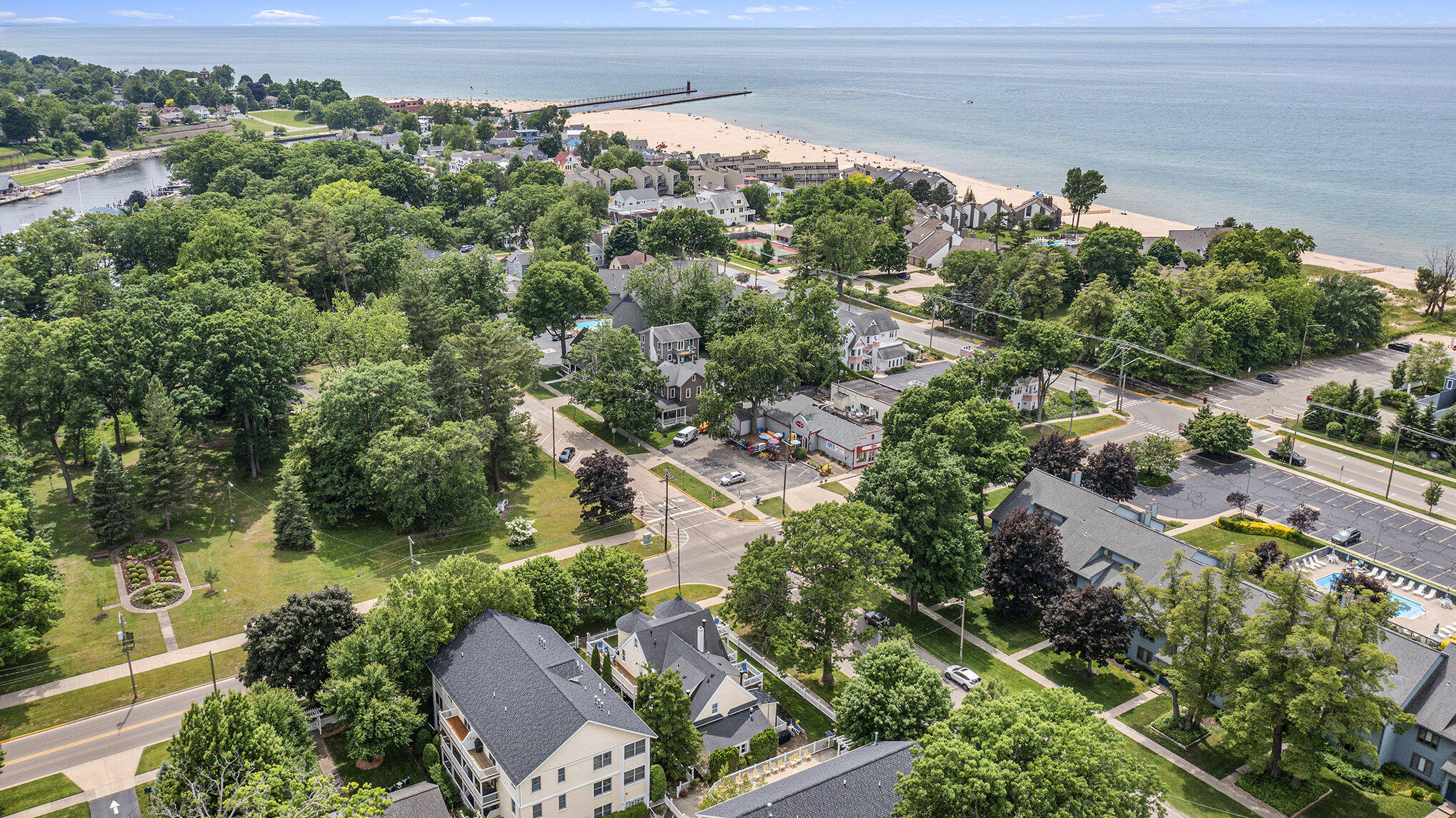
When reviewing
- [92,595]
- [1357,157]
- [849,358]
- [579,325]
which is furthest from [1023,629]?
[1357,157]

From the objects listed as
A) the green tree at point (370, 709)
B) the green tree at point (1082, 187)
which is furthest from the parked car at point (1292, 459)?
the green tree at point (1082, 187)

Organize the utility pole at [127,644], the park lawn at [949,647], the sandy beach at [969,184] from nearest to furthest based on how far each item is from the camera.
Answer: the utility pole at [127,644]
the park lawn at [949,647]
the sandy beach at [969,184]

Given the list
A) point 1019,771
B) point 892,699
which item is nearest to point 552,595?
point 892,699

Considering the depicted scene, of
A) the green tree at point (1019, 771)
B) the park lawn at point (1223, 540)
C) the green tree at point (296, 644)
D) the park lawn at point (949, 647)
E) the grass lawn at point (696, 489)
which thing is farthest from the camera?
the grass lawn at point (696, 489)

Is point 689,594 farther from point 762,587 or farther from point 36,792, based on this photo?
point 36,792

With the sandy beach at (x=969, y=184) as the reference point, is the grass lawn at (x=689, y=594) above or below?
below

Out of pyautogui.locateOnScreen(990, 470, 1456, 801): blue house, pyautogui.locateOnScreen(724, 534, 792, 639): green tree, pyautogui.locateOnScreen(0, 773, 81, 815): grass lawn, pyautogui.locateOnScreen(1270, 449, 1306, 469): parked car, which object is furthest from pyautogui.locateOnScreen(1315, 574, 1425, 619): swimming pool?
pyautogui.locateOnScreen(0, 773, 81, 815): grass lawn

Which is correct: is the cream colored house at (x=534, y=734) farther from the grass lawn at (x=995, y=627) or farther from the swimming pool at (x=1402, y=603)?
the swimming pool at (x=1402, y=603)

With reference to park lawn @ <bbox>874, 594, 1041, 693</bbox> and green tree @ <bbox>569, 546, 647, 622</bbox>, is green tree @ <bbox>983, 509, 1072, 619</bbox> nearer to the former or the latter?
park lawn @ <bbox>874, 594, 1041, 693</bbox>
